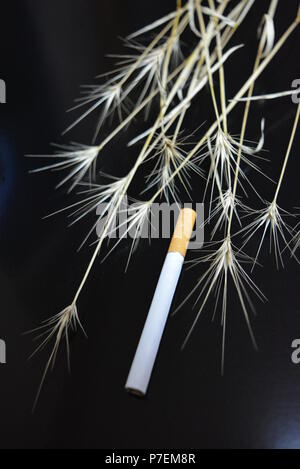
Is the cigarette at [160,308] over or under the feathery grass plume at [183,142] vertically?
under

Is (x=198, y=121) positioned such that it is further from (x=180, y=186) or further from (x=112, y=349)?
(x=112, y=349)

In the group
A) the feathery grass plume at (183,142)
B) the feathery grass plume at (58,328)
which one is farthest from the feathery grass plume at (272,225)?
the feathery grass plume at (58,328)

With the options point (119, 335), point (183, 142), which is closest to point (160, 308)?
point (119, 335)

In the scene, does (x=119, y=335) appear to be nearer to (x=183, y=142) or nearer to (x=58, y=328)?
(x=58, y=328)

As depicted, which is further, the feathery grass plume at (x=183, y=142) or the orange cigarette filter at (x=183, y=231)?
the orange cigarette filter at (x=183, y=231)

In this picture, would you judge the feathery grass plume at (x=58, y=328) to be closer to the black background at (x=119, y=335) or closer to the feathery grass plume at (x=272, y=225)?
the black background at (x=119, y=335)

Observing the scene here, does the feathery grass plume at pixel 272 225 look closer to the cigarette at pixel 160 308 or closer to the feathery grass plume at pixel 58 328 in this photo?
the cigarette at pixel 160 308

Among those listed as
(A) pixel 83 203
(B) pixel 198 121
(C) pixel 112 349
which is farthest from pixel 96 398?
(B) pixel 198 121
